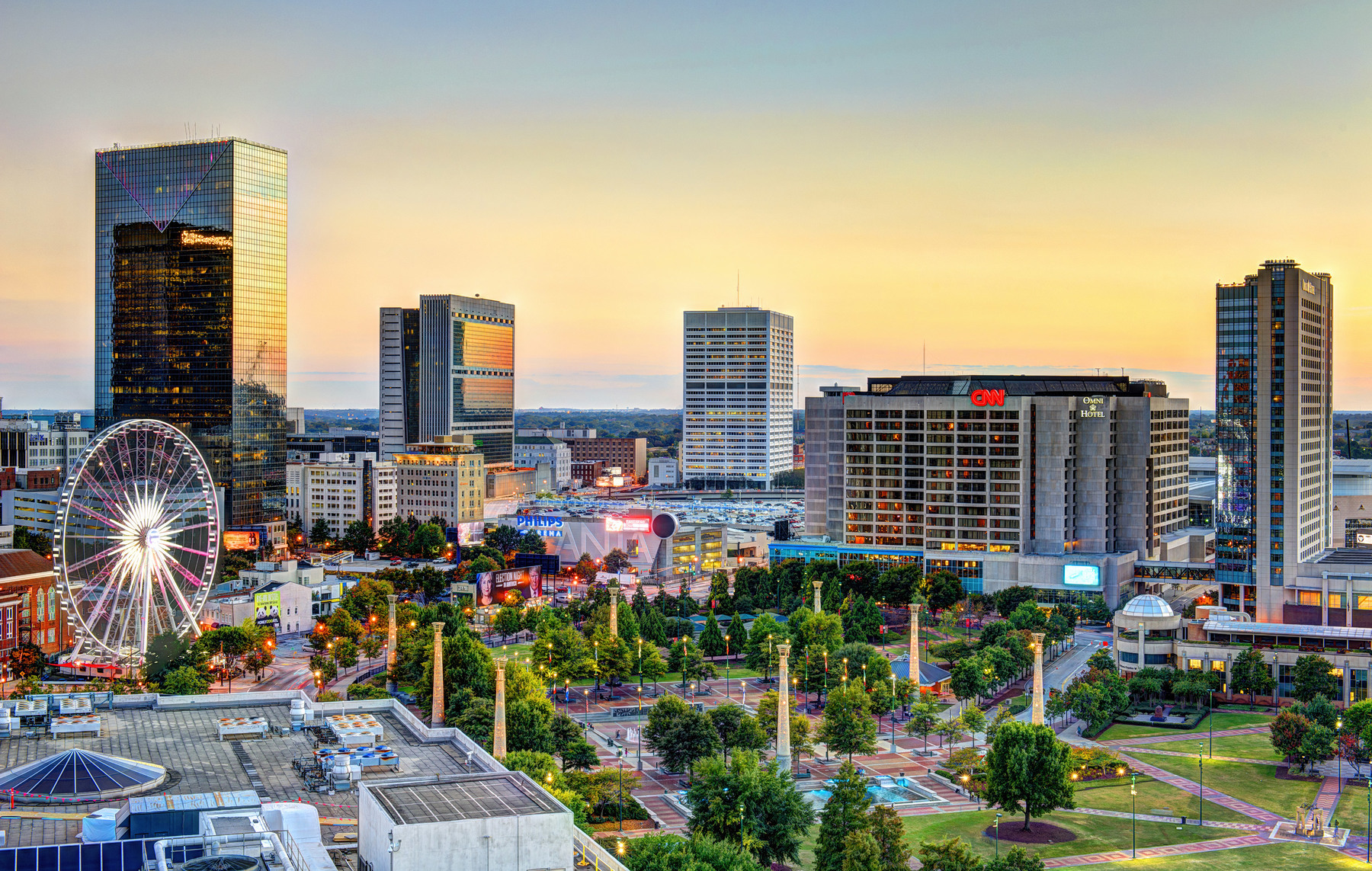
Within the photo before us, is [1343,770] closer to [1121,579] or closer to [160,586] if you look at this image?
[1121,579]

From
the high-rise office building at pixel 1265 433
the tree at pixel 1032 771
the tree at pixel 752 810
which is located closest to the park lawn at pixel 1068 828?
the tree at pixel 1032 771

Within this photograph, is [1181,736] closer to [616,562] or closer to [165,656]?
[165,656]

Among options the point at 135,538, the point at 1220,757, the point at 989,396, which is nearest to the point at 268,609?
the point at 135,538

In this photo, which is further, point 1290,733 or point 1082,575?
point 1082,575

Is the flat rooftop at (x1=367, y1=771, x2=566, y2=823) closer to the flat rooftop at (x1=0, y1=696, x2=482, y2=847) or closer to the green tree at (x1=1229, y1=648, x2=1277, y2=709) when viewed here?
the flat rooftop at (x1=0, y1=696, x2=482, y2=847)

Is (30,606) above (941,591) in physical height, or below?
above

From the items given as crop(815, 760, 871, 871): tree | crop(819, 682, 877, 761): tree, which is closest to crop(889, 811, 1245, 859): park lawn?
crop(815, 760, 871, 871): tree

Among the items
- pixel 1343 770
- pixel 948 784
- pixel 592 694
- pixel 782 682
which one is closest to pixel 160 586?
pixel 592 694
